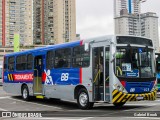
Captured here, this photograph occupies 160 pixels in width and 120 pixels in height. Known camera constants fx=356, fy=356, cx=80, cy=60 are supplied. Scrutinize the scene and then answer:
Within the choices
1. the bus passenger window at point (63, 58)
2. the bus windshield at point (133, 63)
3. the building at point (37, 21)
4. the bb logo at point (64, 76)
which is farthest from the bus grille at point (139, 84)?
the building at point (37, 21)

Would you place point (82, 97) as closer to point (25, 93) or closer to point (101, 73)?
point (101, 73)

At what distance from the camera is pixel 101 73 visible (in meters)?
14.5

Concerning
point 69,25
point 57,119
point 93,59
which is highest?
point 69,25

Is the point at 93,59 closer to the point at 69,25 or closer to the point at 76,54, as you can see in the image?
the point at 76,54

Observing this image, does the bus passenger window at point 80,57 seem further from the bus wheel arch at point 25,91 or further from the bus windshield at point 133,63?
the bus wheel arch at point 25,91

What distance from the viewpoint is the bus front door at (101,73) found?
14.3 m

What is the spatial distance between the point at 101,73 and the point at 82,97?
4.94 ft

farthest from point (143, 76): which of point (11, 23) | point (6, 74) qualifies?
point (11, 23)

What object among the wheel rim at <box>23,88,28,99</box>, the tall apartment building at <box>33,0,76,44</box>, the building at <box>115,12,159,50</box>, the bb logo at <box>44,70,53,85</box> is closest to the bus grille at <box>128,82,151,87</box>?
the bb logo at <box>44,70,53,85</box>

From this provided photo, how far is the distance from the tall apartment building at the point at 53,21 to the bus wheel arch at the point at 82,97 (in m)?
99.5

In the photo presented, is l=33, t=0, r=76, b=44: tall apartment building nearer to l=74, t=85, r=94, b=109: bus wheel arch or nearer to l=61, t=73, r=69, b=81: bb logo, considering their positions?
l=61, t=73, r=69, b=81: bb logo

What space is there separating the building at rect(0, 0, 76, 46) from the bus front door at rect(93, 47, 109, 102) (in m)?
97.0

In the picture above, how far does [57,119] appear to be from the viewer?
12289 millimetres

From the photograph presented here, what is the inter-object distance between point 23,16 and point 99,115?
10594 centimetres
